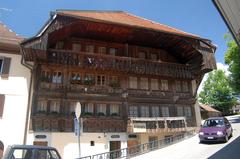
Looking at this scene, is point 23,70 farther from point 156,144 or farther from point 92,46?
point 156,144

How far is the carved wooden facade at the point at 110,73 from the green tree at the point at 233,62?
7020 millimetres

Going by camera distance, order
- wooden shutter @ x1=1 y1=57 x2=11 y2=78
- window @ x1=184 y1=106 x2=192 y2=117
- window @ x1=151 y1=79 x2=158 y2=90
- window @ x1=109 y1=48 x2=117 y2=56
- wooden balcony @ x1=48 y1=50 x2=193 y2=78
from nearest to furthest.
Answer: wooden shutter @ x1=1 y1=57 x2=11 y2=78 < wooden balcony @ x1=48 y1=50 x2=193 y2=78 < window @ x1=151 y1=79 x2=158 y2=90 < window @ x1=109 y1=48 x2=117 y2=56 < window @ x1=184 y1=106 x2=192 y2=117

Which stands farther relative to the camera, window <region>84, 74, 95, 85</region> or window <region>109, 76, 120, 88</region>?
window <region>109, 76, 120, 88</region>

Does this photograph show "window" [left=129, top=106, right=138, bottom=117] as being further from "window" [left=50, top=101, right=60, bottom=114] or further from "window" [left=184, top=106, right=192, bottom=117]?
"window" [left=50, top=101, right=60, bottom=114]

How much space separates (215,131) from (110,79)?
1067 centimetres

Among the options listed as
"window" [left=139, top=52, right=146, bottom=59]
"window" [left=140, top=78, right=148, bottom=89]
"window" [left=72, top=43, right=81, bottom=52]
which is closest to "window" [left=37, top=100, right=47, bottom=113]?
"window" [left=72, top=43, right=81, bottom=52]

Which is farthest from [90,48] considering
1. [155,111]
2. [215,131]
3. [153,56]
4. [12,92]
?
[215,131]

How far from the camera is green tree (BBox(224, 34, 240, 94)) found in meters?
32.5

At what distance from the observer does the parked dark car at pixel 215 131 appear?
17219 millimetres

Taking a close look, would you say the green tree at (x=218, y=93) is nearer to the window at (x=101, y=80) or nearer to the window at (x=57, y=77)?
the window at (x=101, y=80)

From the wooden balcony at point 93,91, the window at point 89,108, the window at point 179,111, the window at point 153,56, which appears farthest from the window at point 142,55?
the window at point 89,108

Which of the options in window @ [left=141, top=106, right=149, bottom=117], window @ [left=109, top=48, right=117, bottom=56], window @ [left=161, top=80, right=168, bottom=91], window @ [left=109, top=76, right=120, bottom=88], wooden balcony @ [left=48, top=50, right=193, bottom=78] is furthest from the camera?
window @ [left=161, top=80, right=168, bottom=91]

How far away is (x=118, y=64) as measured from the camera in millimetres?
24031

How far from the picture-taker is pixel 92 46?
2538 cm
